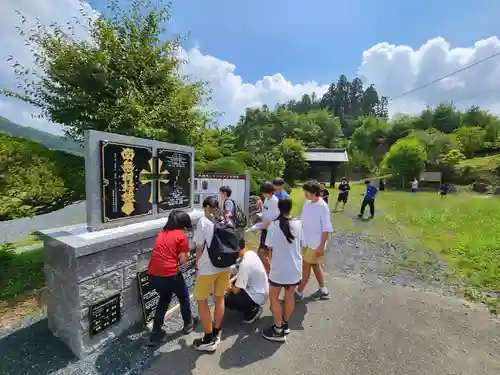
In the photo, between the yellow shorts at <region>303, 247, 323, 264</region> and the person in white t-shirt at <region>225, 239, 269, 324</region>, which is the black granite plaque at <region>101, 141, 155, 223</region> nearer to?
the person in white t-shirt at <region>225, 239, 269, 324</region>

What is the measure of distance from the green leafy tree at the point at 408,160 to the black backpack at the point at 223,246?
86.5 ft

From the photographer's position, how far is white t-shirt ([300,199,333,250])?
3.79m

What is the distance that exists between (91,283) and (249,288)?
1829mm

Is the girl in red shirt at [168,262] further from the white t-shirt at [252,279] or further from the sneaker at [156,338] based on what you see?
the white t-shirt at [252,279]

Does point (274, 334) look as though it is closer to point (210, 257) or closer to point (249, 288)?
point (249, 288)

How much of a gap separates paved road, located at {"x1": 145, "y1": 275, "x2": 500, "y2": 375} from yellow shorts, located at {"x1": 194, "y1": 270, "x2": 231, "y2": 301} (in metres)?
0.65

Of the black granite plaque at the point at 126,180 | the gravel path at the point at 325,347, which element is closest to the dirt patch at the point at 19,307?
the gravel path at the point at 325,347

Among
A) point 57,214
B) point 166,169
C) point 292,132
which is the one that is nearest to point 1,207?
point 166,169

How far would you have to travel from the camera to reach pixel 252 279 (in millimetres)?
3518

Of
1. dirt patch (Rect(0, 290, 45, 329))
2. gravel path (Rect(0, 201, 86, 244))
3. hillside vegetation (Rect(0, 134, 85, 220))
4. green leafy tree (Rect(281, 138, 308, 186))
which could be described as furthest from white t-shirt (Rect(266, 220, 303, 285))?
green leafy tree (Rect(281, 138, 308, 186))

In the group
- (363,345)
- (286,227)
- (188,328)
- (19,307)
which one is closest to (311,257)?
(286,227)

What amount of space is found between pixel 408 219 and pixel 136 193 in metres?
10.3

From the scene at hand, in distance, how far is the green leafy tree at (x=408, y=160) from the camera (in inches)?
972

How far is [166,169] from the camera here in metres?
4.29
